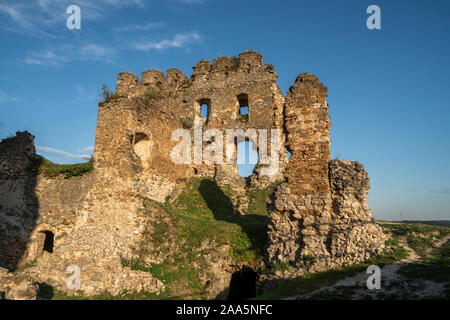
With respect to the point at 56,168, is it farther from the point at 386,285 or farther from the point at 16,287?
the point at 386,285

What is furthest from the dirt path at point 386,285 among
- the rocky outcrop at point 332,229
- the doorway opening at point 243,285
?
the doorway opening at point 243,285

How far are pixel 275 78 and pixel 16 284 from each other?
1619cm

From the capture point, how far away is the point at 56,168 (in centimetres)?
1188

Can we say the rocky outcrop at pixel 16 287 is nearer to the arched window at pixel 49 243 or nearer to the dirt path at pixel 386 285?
the arched window at pixel 49 243

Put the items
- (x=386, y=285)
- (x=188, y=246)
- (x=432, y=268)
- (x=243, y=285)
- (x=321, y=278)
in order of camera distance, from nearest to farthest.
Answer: (x=386, y=285), (x=432, y=268), (x=321, y=278), (x=243, y=285), (x=188, y=246)

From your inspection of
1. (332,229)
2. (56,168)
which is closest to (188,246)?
(332,229)

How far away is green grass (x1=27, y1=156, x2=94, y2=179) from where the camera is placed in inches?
446

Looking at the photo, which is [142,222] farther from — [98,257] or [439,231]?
[439,231]

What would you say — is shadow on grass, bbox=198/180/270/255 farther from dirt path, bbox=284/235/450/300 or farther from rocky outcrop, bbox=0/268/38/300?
rocky outcrop, bbox=0/268/38/300

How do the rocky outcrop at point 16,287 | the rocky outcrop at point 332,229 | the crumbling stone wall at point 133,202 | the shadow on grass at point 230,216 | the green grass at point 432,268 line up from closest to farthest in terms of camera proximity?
the green grass at point 432,268, the rocky outcrop at point 16,287, the rocky outcrop at point 332,229, the crumbling stone wall at point 133,202, the shadow on grass at point 230,216

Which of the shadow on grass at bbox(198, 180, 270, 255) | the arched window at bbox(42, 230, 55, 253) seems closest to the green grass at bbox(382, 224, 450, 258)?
the shadow on grass at bbox(198, 180, 270, 255)

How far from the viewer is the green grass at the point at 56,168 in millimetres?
11321

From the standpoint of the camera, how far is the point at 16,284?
7.42 metres
